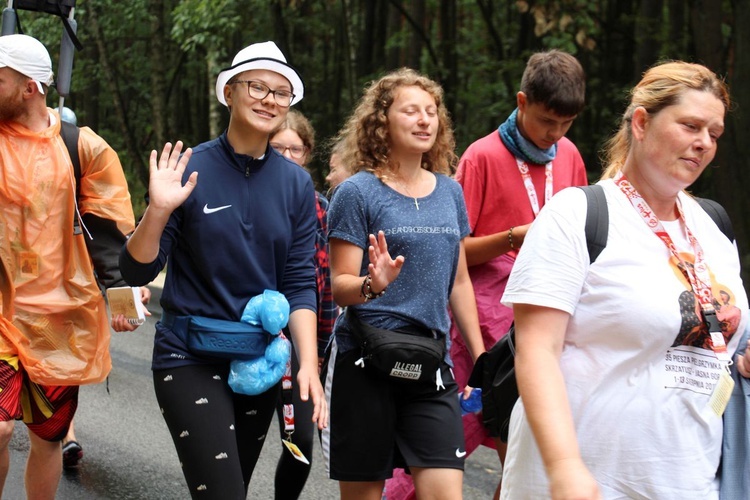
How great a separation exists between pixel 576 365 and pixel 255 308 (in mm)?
1383

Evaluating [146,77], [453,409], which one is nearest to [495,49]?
[146,77]

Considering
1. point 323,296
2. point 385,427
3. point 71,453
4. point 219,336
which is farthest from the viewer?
point 71,453

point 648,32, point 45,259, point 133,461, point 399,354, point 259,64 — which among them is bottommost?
point 133,461

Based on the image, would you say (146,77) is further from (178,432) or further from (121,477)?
(178,432)

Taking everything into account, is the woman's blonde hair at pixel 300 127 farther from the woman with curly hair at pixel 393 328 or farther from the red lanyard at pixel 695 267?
the red lanyard at pixel 695 267

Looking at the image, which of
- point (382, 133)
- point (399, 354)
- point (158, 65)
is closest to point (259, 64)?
point (382, 133)

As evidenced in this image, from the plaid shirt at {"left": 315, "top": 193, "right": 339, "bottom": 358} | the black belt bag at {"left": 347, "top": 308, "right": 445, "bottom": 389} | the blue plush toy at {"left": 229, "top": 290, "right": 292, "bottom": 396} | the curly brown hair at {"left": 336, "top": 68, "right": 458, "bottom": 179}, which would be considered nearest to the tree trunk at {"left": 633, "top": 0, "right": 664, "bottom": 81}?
the plaid shirt at {"left": 315, "top": 193, "right": 339, "bottom": 358}

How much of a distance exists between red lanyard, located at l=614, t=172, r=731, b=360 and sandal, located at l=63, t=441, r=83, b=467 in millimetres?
4132

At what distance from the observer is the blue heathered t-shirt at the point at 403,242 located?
149 inches

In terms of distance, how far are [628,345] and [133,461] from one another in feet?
13.7

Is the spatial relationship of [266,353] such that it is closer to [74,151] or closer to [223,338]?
[223,338]

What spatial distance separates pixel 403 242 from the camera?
3.78 m

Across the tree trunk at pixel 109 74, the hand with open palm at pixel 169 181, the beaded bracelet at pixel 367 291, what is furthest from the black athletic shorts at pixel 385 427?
the tree trunk at pixel 109 74

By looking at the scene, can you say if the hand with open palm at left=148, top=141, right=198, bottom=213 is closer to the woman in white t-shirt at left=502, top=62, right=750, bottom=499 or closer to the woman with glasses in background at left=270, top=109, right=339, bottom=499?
the woman with glasses in background at left=270, top=109, right=339, bottom=499
